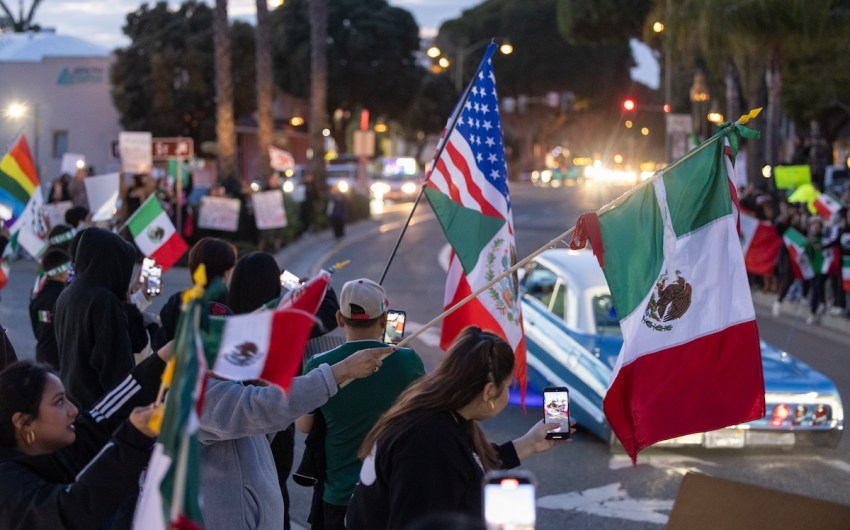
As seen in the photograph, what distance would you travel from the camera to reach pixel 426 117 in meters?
71.4

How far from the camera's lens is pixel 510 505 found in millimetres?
2852

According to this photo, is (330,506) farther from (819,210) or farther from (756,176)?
(756,176)

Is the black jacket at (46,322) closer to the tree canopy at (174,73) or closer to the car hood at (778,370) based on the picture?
the car hood at (778,370)

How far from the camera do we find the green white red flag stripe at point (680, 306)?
195 inches

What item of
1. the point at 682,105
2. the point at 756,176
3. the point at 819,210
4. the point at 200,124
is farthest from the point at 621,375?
the point at 682,105

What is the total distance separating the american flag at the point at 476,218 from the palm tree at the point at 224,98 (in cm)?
2151

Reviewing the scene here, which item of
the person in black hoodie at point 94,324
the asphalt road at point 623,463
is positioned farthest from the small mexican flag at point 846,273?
the person in black hoodie at point 94,324

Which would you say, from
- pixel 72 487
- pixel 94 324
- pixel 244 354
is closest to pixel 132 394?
pixel 72 487

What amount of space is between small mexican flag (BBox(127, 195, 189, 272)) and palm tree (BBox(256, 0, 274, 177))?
18349 mm

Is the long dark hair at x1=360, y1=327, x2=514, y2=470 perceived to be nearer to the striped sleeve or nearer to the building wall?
the striped sleeve

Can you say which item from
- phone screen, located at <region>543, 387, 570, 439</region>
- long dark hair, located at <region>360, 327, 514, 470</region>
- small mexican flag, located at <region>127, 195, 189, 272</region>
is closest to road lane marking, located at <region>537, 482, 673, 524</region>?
phone screen, located at <region>543, 387, 570, 439</region>

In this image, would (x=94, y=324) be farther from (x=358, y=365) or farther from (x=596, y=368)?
(x=596, y=368)

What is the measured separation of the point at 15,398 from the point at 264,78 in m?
27.1

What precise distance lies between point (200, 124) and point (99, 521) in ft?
160
